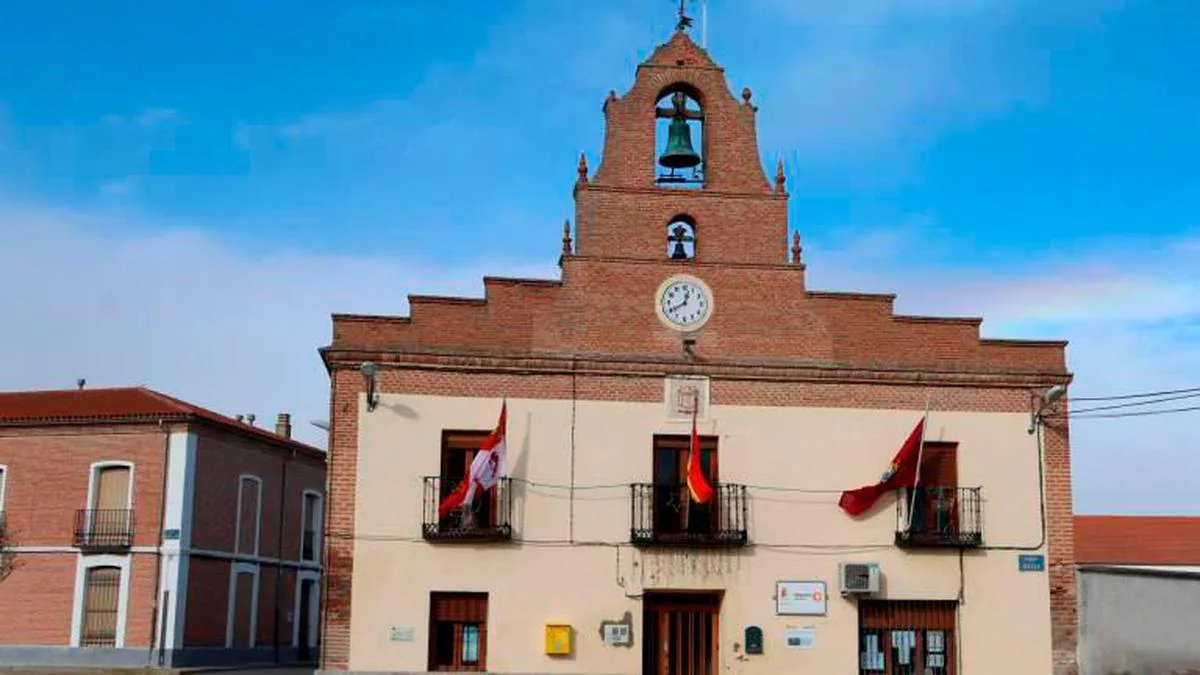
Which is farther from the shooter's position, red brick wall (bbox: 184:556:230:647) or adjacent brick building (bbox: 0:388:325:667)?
red brick wall (bbox: 184:556:230:647)

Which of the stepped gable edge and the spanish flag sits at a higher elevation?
the stepped gable edge

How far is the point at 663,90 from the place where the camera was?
22125mm

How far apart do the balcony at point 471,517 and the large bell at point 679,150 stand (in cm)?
566

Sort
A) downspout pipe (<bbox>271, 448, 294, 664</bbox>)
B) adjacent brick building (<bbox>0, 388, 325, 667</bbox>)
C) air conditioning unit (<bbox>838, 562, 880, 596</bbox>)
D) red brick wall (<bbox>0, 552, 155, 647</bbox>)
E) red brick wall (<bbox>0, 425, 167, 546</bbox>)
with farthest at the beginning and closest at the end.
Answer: downspout pipe (<bbox>271, 448, 294, 664</bbox>)
red brick wall (<bbox>0, 425, 167, 546</bbox>)
adjacent brick building (<bbox>0, 388, 325, 667</bbox>)
red brick wall (<bbox>0, 552, 155, 647</bbox>)
air conditioning unit (<bbox>838, 562, 880, 596</bbox>)

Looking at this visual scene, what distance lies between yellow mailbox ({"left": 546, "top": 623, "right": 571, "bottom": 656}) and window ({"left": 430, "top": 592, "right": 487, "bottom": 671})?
96cm

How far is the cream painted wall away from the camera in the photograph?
20219 mm

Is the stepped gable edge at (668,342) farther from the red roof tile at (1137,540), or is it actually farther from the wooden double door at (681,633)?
the red roof tile at (1137,540)

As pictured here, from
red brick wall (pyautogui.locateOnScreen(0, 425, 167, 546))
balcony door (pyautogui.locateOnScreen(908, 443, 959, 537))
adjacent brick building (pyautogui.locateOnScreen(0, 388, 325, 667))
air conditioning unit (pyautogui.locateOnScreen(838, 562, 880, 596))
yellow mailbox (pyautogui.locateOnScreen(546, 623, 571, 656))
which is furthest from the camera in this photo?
red brick wall (pyautogui.locateOnScreen(0, 425, 167, 546))

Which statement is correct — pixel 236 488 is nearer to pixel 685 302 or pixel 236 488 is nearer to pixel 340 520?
pixel 340 520

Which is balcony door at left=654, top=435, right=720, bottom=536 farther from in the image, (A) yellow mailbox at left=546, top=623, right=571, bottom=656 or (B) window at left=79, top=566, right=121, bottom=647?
(B) window at left=79, top=566, right=121, bottom=647

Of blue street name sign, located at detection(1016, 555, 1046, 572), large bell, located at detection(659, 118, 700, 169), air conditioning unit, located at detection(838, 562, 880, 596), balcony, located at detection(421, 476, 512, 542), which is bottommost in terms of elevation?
air conditioning unit, located at detection(838, 562, 880, 596)

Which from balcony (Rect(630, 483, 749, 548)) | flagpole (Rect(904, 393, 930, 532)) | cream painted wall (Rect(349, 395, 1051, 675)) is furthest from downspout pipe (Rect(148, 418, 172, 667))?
flagpole (Rect(904, 393, 930, 532))

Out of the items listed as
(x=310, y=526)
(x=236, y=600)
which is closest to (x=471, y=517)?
(x=236, y=600)

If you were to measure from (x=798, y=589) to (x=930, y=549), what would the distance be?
2.14 meters
